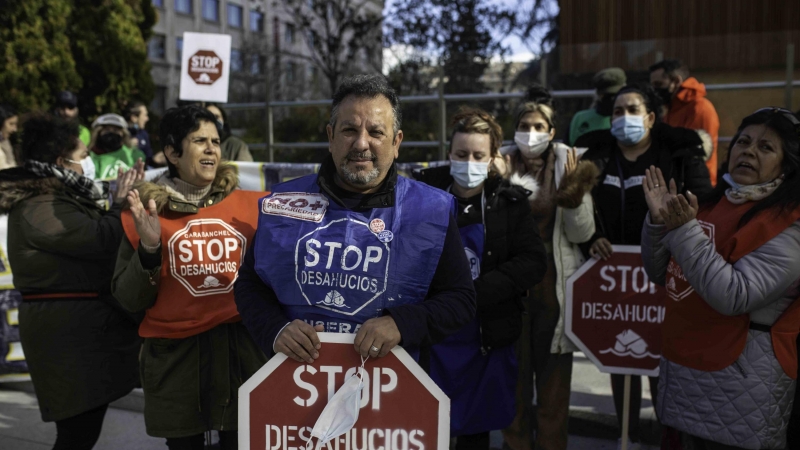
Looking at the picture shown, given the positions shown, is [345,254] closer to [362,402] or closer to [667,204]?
[362,402]

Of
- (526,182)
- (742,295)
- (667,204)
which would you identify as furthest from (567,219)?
(742,295)

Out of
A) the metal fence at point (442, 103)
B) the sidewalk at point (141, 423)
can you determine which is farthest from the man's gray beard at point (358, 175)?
the metal fence at point (442, 103)

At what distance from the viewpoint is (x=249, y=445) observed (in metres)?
2.32

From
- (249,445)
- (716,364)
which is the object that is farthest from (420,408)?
(716,364)

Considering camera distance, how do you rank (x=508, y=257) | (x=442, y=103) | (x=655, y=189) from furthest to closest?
(x=442, y=103) < (x=508, y=257) < (x=655, y=189)

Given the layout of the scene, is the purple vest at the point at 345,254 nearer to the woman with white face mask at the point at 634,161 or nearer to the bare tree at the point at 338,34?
the woman with white face mask at the point at 634,161

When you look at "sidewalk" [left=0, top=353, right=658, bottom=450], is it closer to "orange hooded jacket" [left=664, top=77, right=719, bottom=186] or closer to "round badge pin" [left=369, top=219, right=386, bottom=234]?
"orange hooded jacket" [left=664, top=77, right=719, bottom=186]

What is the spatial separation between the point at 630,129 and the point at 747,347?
1.71 metres

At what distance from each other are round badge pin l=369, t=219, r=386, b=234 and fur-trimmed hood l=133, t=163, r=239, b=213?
1.20 meters

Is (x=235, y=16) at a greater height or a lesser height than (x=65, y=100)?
greater

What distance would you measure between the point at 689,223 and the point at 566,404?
158 centimetres

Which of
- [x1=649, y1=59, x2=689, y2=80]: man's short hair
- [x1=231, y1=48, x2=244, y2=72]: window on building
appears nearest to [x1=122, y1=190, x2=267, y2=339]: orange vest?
[x1=649, y1=59, x2=689, y2=80]: man's short hair

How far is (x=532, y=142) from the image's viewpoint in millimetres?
4051

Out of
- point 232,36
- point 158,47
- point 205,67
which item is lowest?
point 205,67
